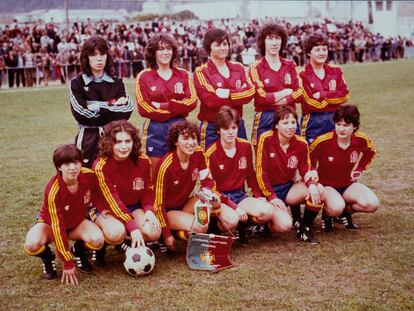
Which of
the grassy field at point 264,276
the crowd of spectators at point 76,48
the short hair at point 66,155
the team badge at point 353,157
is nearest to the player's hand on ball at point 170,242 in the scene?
the grassy field at point 264,276

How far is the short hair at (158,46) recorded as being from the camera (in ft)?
18.1

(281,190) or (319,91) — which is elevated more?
(319,91)

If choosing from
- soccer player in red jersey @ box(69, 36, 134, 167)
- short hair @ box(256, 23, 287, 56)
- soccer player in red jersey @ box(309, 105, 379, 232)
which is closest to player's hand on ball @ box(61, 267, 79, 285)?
soccer player in red jersey @ box(69, 36, 134, 167)

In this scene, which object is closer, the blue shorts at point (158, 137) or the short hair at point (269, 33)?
the blue shorts at point (158, 137)

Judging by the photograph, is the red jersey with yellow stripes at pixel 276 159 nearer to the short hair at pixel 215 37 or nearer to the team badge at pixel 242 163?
the team badge at pixel 242 163

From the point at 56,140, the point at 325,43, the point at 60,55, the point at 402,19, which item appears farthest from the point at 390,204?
the point at 402,19

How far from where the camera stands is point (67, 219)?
4.70 metres

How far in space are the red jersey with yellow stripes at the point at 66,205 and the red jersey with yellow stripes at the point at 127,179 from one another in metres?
0.11

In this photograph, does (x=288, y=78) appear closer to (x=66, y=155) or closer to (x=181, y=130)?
(x=181, y=130)

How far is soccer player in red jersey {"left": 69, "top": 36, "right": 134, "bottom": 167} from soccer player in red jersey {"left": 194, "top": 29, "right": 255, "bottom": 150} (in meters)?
0.84

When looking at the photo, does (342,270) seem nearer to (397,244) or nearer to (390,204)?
(397,244)

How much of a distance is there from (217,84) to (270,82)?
57 centimetres

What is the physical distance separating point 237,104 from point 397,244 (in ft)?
6.53

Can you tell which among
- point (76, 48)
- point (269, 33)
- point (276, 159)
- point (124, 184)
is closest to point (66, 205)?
point (124, 184)
